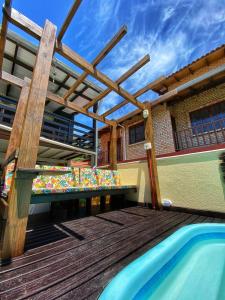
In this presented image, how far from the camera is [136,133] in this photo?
8.37 meters

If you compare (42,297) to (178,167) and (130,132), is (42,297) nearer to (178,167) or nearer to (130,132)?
(178,167)

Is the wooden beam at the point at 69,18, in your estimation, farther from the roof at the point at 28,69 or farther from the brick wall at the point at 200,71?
the brick wall at the point at 200,71

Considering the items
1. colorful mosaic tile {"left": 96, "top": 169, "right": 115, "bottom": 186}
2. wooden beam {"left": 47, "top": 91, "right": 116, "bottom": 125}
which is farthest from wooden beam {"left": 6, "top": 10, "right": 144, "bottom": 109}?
colorful mosaic tile {"left": 96, "top": 169, "right": 115, "bottom": 186}

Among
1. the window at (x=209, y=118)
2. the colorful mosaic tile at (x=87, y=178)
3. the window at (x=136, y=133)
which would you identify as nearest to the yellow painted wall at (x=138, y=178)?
the colorful mosaic tile at (x=87, y=178)

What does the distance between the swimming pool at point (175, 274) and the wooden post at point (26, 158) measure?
1.13 meters

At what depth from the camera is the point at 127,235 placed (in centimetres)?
207

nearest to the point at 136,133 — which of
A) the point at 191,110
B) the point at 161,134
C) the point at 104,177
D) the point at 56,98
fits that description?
the point at 161,134

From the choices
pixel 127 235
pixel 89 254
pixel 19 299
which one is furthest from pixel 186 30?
pixel 19 299

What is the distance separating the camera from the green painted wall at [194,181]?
10.3 feet

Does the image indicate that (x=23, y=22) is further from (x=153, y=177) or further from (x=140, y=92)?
(x=153, y=177)

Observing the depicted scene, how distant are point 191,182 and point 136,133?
5206 mm

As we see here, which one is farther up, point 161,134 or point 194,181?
point 161,134

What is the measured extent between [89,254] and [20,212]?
0.90 metres

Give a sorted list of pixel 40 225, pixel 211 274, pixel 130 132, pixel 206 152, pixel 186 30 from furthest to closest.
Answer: pixel 130 132 → pixel 186 30 → pixel 206 152 → pixel 40 225 → pixel 211 274
